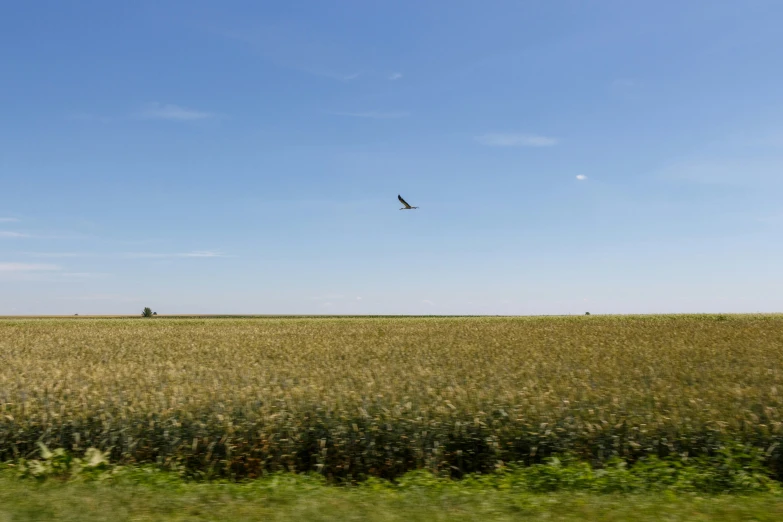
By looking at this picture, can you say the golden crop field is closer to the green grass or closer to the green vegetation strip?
the green vegetation strip

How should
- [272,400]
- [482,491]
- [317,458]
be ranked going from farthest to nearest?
1. [272,400]
2. [317,458]
3. [482,491]

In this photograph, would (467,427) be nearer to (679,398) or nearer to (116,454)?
(679,398)

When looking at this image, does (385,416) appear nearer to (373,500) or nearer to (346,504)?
(373,500)

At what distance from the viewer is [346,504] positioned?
7.95 metres

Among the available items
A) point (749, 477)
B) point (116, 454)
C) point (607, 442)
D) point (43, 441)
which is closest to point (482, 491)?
point (607, 442)

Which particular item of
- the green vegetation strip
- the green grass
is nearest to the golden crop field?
the green vegetation strip

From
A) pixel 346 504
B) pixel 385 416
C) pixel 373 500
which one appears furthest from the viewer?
pixel 385 416

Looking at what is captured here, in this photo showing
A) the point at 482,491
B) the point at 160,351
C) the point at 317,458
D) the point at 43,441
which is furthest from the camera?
the point at 160,351

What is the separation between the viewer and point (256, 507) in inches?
306

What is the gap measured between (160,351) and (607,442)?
20.0m

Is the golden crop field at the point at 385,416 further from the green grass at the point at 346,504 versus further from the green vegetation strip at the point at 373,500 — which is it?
the green grass at the point at 346,504

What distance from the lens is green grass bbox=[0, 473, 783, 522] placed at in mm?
7395

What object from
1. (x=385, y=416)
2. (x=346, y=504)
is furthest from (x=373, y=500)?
(x=385, y=416)

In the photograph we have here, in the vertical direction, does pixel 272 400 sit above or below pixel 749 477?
above
